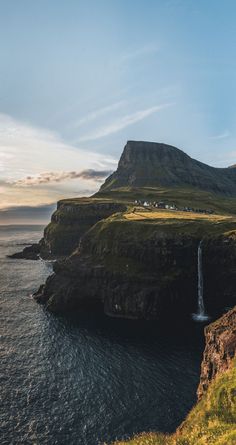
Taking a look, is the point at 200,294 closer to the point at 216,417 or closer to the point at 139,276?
the point at 139,276

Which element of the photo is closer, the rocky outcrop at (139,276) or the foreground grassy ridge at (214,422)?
the foreground grassy ridge at (214,422)

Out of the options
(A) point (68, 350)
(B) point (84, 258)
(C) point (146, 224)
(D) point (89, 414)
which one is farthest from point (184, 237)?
(D) point (89, 414)

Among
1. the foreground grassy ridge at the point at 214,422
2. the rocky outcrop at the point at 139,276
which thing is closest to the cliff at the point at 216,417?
the foreground grassy ridge at the point at 214,422

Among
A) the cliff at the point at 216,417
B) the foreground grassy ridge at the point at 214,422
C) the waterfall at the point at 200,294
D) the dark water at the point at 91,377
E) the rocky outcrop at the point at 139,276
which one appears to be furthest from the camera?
the rocky outcrop at the point at 139,276

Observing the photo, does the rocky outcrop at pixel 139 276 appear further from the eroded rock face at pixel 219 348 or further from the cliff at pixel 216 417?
the cliff at pixel 216 417

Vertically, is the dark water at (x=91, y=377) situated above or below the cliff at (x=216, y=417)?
below

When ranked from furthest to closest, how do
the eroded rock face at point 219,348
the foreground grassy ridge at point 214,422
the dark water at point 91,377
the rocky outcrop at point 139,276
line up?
the rocky outcrop at point 139,276, the dark water at point 91,377, the eroded rock face at point 219,348, the foreground grassy ridge at point 214,422

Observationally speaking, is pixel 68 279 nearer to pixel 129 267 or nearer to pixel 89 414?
pixel 129 267
